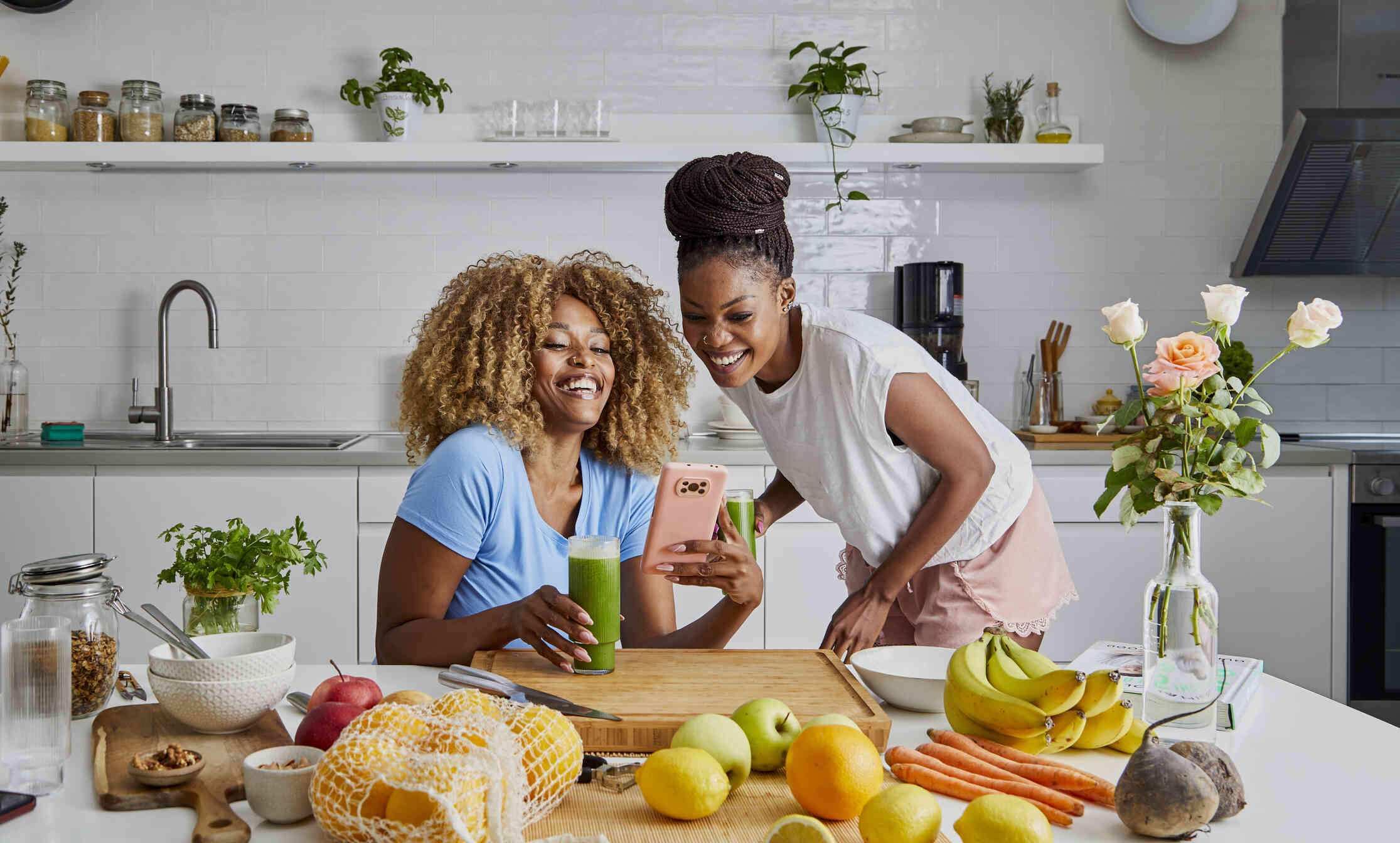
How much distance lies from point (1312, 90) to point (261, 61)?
3506 millimetres

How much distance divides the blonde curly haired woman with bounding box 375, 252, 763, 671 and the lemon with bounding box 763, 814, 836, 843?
635 mm

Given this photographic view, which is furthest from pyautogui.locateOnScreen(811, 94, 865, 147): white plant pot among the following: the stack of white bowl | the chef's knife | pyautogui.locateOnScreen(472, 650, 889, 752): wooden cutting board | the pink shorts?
the stack of white bowl

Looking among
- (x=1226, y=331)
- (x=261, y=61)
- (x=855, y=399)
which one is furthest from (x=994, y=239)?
(x=1226, y=331)

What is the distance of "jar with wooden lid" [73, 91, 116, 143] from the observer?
3568mm

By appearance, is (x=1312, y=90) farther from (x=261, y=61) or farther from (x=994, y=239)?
(x=261, y=61)

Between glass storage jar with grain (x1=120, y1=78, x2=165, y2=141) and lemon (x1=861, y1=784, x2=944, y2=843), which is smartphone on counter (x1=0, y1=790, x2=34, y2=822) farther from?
glass storage jar with grain (x1=120, y1=78, x2=165, y2=141)

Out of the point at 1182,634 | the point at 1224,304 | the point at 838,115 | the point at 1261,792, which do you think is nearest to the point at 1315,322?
the point at 1224,304

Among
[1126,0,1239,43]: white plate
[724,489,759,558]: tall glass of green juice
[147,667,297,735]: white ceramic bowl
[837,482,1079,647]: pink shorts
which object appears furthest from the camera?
[1126,0,1239,43]: white plate

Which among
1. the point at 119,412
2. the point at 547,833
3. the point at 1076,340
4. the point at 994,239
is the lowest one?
the point at 547,833

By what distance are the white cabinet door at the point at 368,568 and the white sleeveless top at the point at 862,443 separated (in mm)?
1486

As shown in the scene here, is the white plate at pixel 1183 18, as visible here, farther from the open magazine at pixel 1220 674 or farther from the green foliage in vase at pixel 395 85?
the open magazine at pixel 1220 674

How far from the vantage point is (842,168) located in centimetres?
379

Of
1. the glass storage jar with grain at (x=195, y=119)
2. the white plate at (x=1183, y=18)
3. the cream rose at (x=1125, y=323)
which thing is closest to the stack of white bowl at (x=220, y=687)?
the cream rose at (x=1125, y=323)

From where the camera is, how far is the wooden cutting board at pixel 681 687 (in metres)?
1.21
